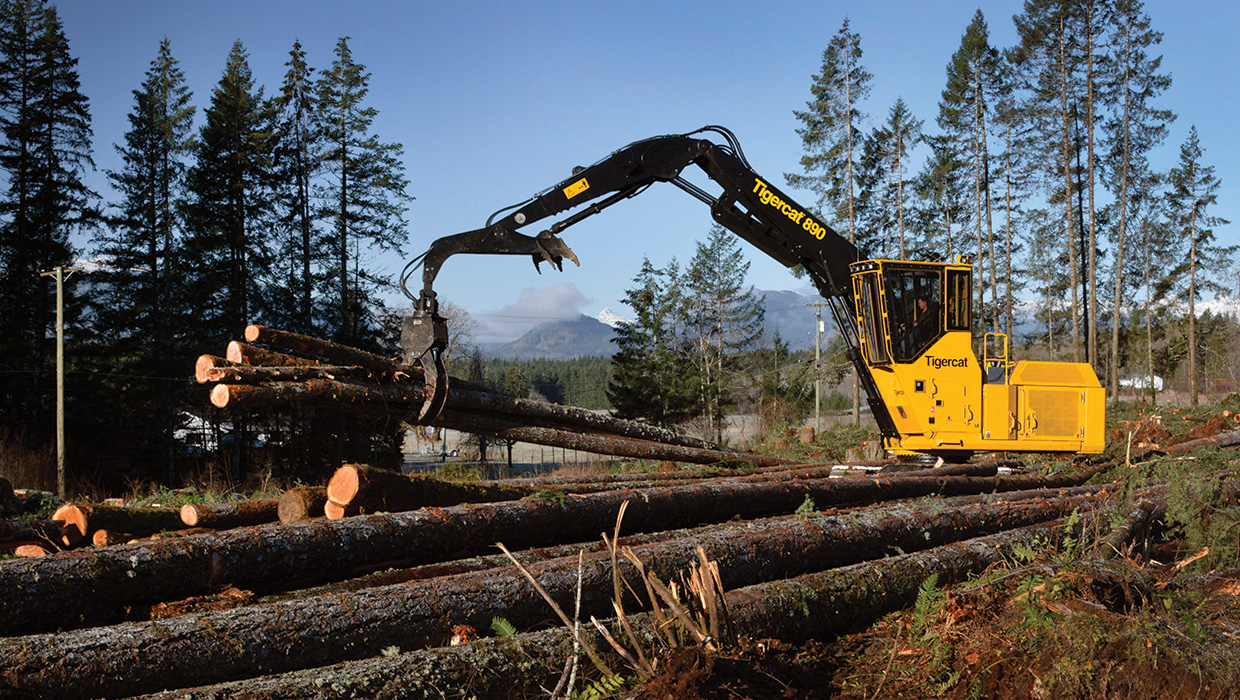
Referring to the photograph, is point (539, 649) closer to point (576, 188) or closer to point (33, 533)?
point (33, 533)

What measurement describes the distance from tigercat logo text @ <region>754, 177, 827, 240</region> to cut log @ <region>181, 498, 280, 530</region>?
22.9 feet

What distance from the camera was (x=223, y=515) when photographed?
21.2 ft

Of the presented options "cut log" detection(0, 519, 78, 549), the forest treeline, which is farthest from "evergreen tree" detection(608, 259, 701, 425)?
"cut log" detection(0, 519, 78, 549)

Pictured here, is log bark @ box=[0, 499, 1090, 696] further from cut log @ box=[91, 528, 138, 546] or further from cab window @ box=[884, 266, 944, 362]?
cab window @ box=[884, 266, 944, 362]

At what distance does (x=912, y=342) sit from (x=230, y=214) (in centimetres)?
2542

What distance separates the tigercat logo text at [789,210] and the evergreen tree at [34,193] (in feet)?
79.1

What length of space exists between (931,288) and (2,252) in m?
27.3

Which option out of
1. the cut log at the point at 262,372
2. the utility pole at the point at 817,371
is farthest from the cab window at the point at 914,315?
the utility pole at the point at 817,371

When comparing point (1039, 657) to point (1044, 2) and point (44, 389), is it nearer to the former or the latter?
point (44, 389)

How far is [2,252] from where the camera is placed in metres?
24.5

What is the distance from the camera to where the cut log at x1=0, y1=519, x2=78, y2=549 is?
5.87 metres

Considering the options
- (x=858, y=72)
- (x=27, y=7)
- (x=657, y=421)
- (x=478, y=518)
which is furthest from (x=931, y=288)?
(x=27, y=7)

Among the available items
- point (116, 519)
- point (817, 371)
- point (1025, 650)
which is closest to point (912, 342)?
point (1025, 650)

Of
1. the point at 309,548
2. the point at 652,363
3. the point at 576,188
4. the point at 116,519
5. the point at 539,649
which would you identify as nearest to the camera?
the point at 539,649
